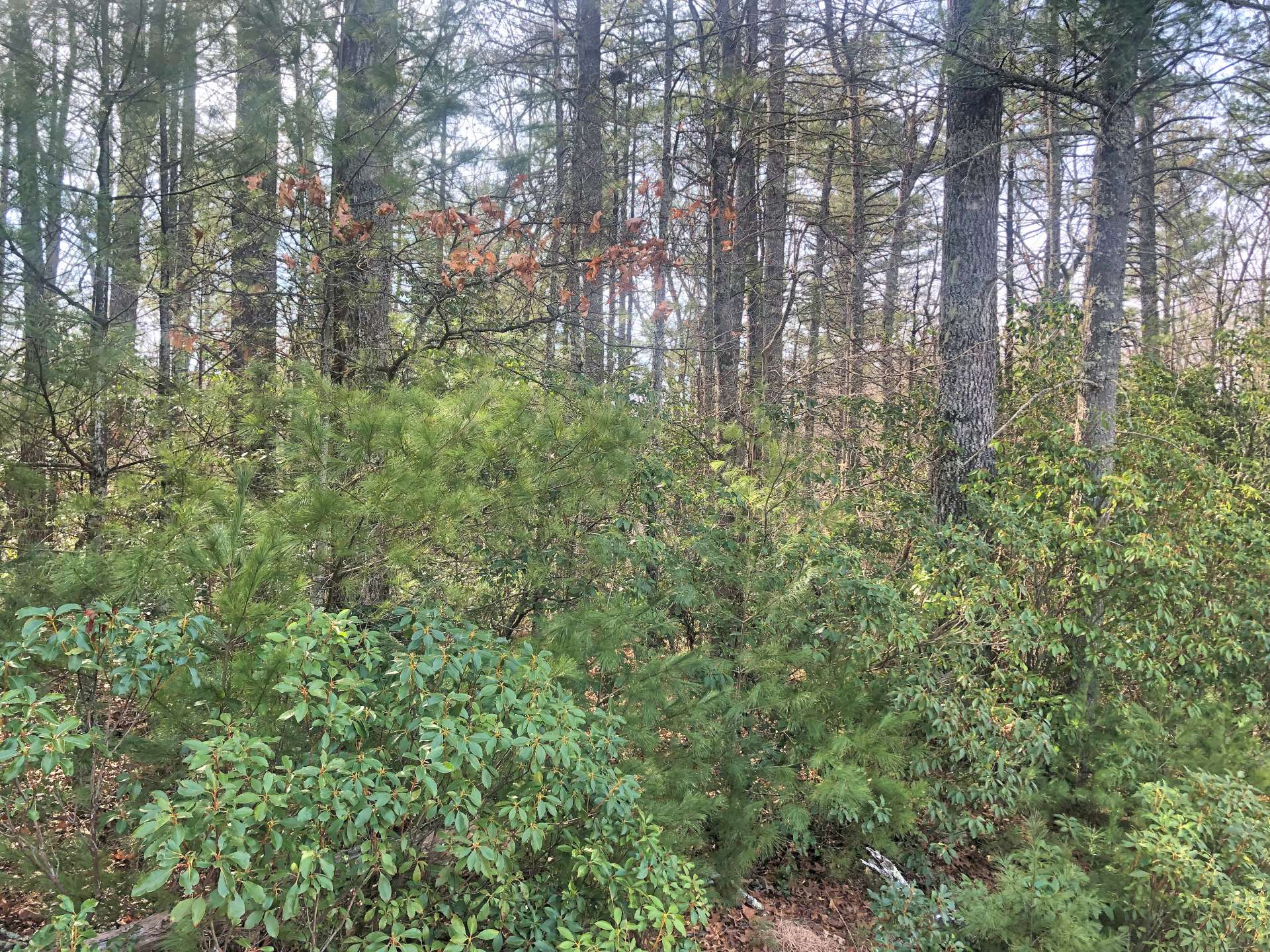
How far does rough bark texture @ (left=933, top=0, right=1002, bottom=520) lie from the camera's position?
545cm

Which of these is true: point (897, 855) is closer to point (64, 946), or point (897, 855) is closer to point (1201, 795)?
point (1201, 795)

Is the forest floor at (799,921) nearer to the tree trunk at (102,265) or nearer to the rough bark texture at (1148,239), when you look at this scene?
the tree trunk at (102,265)

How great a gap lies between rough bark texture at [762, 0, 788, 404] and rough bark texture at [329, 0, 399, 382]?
4261 millimetres

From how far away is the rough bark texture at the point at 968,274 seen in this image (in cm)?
545

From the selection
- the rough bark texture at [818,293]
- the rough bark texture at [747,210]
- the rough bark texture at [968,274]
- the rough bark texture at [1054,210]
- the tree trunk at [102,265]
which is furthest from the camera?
the rough bark texture at [1054,210]

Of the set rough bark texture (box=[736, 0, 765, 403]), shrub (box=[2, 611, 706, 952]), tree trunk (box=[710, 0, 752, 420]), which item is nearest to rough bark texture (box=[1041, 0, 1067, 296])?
rough bark texture (box=[736, 0, 765, 403])

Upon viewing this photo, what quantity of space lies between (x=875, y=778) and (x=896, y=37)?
558cm

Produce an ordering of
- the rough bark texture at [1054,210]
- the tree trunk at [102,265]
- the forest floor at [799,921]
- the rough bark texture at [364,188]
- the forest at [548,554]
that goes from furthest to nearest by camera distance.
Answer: the rough bark texture at [1054,210], the rough bark texture at [364,188], the forest floor at [799,921], the tree trunk at [102,265], the forest at [548,554]

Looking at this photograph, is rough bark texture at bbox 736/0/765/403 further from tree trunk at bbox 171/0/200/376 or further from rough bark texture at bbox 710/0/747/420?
tree trunk at bbox 171/0/200/376

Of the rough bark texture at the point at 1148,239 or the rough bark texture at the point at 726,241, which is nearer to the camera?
the rough bark texture at the point at 1148,239

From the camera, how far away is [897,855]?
13.7ft

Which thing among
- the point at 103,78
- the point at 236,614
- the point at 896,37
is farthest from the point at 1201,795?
the point at 103,78

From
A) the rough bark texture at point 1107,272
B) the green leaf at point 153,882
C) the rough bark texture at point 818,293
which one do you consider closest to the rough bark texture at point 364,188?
the green leaf at point 153,882

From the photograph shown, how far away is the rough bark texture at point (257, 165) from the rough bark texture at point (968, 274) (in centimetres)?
484
